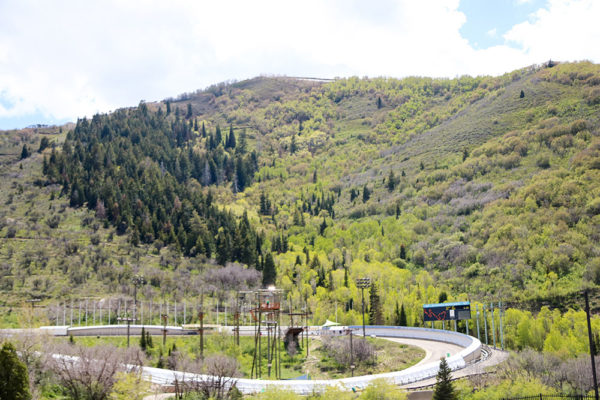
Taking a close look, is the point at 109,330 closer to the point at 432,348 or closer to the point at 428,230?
the point at 432,348

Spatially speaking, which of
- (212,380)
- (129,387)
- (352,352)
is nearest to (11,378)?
(129,387)

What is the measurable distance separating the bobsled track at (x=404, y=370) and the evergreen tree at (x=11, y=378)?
41.7ft

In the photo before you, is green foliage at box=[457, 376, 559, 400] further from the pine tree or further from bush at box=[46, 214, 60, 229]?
bush at box=[46, 214, 60, 229]

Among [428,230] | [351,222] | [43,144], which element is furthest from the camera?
[43,144]

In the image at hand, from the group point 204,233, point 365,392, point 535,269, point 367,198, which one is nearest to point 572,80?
point 367,198

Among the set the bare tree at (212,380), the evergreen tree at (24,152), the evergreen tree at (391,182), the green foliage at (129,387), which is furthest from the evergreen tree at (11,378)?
the evergreen tree at (391,182)

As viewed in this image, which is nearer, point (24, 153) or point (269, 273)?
point (269, 273)

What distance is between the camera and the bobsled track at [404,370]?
50500 mm

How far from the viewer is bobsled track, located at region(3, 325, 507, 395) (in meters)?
50.5

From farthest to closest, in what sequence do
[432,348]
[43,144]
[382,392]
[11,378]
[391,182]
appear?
[391,182], [43,144], [432,348], [382,392], [11,378]

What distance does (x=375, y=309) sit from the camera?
10025 centimetres

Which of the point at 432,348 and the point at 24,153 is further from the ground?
the point at 24,153

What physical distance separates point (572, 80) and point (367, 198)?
80393mm

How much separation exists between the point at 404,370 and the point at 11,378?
3385 centimetres
